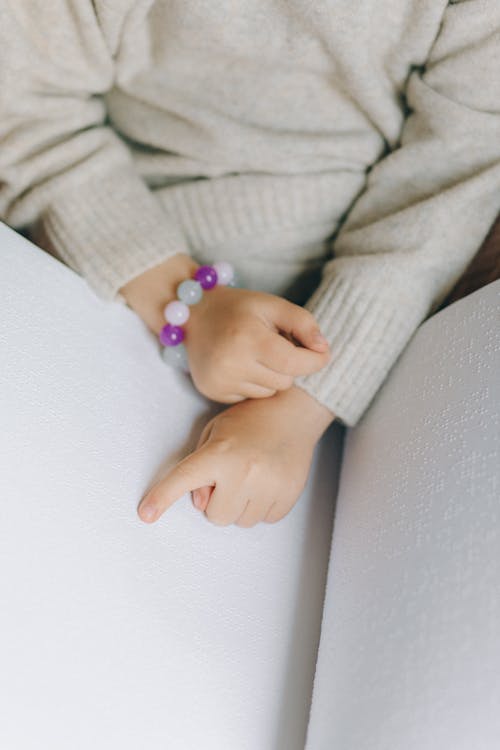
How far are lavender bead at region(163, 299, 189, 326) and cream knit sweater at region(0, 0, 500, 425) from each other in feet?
0.14

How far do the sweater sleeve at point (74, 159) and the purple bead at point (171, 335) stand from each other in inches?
1.9

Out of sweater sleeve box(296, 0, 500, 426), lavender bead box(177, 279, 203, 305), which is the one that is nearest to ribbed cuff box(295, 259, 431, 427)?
sweater sleeve box(296, 0, 500, 426)

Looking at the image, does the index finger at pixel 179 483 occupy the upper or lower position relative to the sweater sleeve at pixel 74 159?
Answer: lower

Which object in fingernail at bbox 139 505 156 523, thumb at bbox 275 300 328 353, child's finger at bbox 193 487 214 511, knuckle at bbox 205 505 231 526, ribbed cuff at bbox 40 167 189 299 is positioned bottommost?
knuckle at bbox 205 505 231 526

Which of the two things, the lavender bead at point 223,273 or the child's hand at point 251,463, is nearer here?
the child's hand at point 251,463

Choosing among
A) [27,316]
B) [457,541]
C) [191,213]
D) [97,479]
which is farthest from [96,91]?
[457,541]

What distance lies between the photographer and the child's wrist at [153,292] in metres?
0.57

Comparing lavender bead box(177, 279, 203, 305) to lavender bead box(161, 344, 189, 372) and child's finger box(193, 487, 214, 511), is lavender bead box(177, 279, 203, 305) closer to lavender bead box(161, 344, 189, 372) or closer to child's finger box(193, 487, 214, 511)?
lavender bead box(161, 344, 189, 372)

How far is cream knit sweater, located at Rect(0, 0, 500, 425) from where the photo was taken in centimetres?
54

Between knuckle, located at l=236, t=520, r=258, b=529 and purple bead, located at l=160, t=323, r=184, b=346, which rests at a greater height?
purple bead, located at l=160, t=323, r=184, b=346

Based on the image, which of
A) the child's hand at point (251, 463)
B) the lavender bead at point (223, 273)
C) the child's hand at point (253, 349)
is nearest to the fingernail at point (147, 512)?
the child's hand at point (251, 463)

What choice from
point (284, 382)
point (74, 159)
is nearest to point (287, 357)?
point (284, 382)

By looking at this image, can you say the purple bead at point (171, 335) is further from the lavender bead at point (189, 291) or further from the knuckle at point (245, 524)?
the knuckle at point (245, 524)

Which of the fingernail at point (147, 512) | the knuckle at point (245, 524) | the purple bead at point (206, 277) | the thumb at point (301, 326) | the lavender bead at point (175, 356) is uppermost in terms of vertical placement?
the purple bead at point (206, 277)
